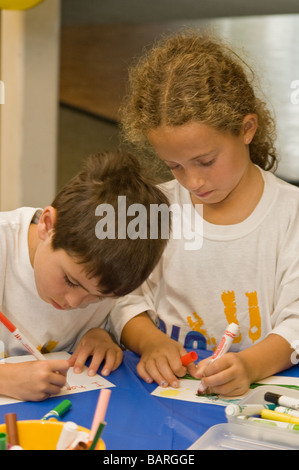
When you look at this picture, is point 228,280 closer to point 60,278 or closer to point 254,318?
point 254,318

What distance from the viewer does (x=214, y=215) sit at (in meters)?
1.19

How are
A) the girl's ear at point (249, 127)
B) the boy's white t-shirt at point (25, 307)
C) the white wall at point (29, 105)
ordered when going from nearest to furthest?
1. the boy's white t-shirt at point (25, 307)
2. the girl's ear at point (249, 127)
3. the white wall at point (29, 105)

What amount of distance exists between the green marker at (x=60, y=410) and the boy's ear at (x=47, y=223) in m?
0.24

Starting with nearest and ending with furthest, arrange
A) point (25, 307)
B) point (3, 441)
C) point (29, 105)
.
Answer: point (3, 441) < point (25, 307) < point (29, 105)

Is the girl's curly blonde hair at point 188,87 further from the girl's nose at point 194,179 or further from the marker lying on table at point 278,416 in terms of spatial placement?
→ the marker lying on table at point 278,416

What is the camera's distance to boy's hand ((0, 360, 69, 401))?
0.80 metres

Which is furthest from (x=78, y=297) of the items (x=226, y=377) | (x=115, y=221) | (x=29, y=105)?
(x=29, y=105)

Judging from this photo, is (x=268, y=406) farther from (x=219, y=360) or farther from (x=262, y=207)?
(x=262, y=207)

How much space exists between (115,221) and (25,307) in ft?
0.96

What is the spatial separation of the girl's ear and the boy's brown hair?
0.98 feet

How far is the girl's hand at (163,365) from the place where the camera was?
914mm

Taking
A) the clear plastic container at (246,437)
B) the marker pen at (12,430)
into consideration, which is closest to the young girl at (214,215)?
the clear plastic container at (246,437)

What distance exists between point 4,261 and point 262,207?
0.46 meters

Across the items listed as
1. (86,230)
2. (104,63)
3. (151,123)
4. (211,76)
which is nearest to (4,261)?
(86,230)
